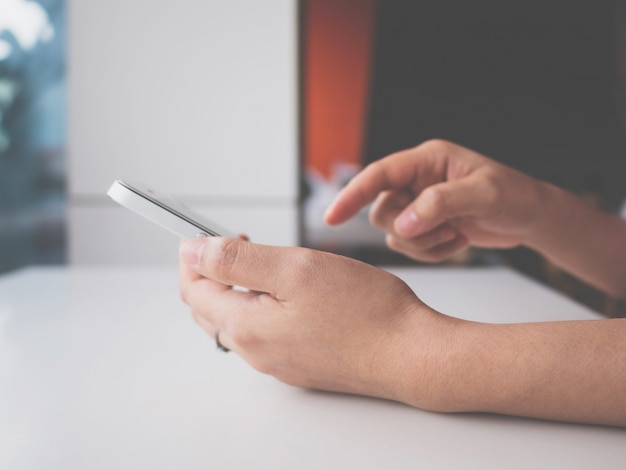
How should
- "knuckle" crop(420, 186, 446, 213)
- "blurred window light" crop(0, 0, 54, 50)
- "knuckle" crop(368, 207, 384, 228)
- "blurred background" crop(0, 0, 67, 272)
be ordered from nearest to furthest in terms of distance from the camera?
1. "knuckle" crop(420, 186, 446, 213)
2. "knuckle" crop(368, 207, 384, 228)
3. "blurred window light" crop(0, 0, 54, 50)
4. "blurred background" crop(0, 0, 67, 272)

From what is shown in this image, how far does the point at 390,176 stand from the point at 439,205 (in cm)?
11

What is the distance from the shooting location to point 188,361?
48cm

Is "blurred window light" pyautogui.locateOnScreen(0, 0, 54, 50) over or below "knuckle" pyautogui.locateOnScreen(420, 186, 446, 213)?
over

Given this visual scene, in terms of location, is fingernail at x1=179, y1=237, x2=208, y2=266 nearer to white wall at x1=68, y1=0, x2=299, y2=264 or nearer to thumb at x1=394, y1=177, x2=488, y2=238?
Answer: thumb at x1=394, y1=177, x2=488, y2=238

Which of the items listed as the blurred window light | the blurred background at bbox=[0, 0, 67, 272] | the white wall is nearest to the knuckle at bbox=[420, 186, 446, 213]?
the white wall

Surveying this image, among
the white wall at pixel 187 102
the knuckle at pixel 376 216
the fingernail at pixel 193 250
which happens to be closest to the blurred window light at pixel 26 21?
the white wall at pixel 187 102

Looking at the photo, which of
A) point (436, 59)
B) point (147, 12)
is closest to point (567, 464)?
point (147, 12)

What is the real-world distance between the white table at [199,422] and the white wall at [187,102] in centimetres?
153

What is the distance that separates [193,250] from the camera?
0.40 m

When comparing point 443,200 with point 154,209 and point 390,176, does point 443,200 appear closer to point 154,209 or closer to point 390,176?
point 390,176

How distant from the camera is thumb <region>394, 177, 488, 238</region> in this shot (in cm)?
64

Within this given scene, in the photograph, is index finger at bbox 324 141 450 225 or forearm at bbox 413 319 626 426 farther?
index finger at bbox 324 141 450 225

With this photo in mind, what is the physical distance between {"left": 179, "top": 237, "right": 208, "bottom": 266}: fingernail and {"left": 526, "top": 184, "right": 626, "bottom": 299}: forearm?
1.52 ft

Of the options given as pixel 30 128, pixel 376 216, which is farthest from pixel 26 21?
pixel 376 216
